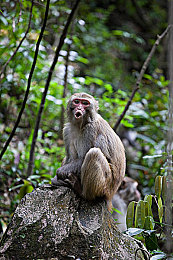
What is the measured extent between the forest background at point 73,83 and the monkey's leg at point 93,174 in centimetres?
93

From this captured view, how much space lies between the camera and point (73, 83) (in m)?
8.20

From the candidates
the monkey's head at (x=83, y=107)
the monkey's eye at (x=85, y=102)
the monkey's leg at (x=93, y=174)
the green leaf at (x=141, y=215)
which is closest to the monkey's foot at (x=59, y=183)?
the monkey's leg at (x=93, y=174)

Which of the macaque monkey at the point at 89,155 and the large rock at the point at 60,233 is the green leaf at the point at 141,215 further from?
the macaque monkey at the point at 89,155

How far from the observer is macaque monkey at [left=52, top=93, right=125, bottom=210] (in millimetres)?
4176

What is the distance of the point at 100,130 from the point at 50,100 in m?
2.71

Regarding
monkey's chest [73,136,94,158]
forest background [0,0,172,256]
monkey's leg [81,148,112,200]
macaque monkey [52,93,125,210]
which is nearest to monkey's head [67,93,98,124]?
macaque monkey [52,93,125,210]

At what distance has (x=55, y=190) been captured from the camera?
402 cm

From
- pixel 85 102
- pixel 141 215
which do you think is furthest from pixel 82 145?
pixel 141 215

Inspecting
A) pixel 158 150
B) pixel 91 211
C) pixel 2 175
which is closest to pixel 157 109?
pixel 158 150

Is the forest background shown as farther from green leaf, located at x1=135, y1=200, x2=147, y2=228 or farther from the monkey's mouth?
the monkey's mouth

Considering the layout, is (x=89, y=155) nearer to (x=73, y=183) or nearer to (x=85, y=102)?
(x=73, y=183)

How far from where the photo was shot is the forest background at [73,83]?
6445 millimetres

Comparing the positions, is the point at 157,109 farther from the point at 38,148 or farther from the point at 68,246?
the point at 68,246

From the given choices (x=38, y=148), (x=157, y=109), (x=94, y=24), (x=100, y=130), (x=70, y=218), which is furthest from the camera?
(x=94, y=24)
